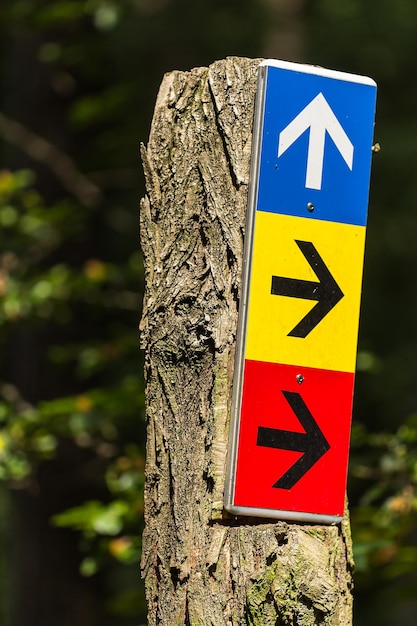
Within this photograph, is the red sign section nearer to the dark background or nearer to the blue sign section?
the blue sign section

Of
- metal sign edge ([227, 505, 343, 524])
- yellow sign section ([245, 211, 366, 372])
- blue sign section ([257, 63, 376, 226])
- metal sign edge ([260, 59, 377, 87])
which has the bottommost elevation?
metal sign edge ([227, 505, 343, 524])

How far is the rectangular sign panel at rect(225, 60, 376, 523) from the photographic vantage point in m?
1.84

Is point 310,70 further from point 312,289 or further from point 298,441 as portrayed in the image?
point 298,441

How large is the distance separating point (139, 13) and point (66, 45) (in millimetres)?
2260

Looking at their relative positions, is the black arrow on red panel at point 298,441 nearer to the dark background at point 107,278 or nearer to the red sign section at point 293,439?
the red sign section at point 293,439

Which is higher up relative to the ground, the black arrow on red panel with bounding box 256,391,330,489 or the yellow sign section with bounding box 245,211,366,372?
the yellow sign section with bounding box 245,211,366,372

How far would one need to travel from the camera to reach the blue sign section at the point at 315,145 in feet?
6.17

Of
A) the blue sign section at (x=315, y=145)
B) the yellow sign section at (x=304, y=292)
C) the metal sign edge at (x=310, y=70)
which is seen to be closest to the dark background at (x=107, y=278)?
the yellow sign section at (x=304, y=292)

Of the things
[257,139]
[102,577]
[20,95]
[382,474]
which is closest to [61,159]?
[20,95]

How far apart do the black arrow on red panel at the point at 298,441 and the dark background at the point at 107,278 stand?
1.00m

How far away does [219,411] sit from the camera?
6.14ft

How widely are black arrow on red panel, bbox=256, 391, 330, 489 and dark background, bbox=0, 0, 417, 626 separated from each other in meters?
1.00

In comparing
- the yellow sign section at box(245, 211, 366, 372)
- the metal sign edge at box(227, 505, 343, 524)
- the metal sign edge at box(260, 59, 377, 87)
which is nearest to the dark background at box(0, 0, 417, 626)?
the metal sign edge at box(227, 505, 343, 524)

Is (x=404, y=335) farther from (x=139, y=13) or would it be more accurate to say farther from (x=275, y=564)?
(x=275, y=564)
